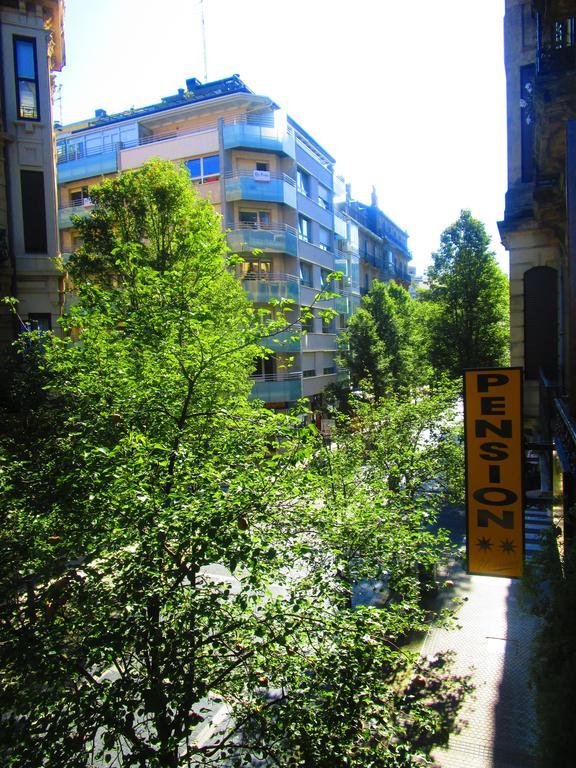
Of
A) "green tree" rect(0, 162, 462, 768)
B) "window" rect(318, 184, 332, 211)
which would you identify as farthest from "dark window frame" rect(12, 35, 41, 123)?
"window" rect(318, 184, 332, 211)

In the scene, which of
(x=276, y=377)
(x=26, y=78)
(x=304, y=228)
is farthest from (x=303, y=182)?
(x=26, y=78)

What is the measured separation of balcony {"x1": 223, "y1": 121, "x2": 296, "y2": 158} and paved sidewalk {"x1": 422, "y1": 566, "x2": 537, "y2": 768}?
27.5m

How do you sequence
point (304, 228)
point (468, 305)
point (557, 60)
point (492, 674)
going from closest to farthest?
point (557, 60)
point (492, 674)
point (468, 305)
point (304, 228)

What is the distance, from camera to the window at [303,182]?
37381 mm

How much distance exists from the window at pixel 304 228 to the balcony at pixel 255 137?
16.3ft

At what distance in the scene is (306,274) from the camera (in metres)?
38.9

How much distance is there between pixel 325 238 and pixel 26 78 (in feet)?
89.7

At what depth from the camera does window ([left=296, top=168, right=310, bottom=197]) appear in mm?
37381

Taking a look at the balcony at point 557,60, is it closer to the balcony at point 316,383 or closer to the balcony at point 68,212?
the balcony at point 316,383

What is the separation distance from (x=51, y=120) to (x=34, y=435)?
16035 millimetres

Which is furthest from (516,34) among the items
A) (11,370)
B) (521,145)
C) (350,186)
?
(350,186)

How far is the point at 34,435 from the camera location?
7.88 metres

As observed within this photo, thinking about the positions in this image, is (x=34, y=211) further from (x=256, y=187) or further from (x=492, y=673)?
(x=492, y=673)

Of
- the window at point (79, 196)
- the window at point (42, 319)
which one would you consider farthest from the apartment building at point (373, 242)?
the window at point (42, 319)
